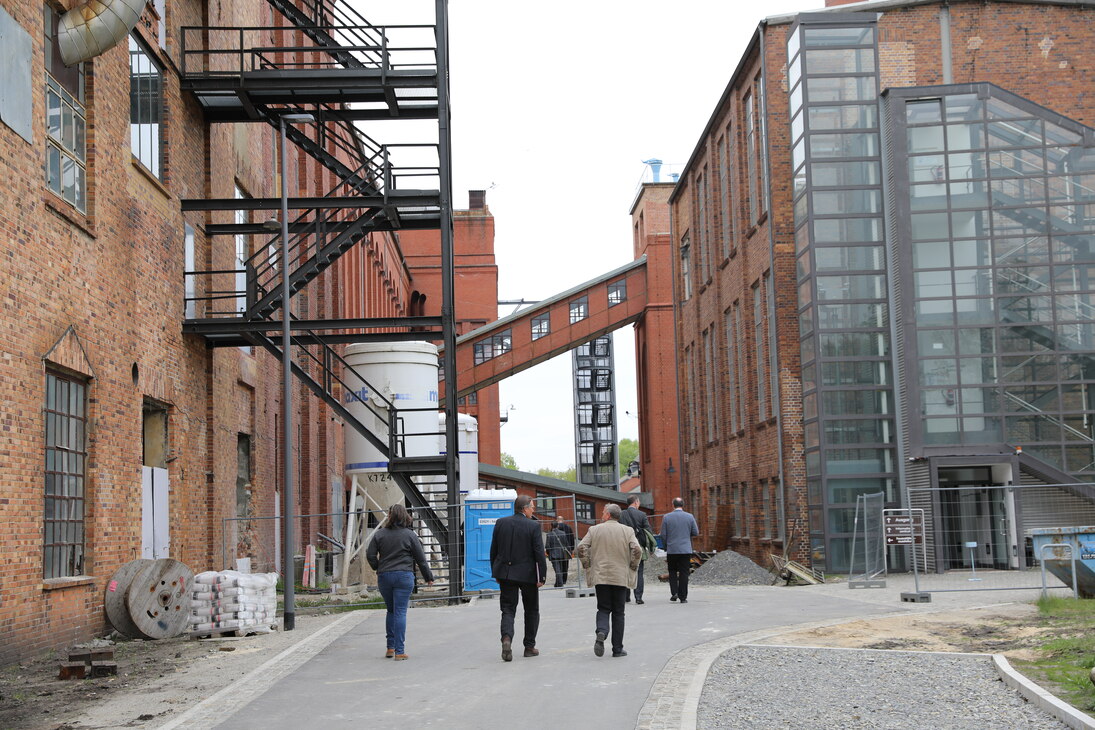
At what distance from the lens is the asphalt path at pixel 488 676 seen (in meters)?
8.66

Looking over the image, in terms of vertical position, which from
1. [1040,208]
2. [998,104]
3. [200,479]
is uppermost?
[998,104]

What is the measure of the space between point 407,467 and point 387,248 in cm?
3374

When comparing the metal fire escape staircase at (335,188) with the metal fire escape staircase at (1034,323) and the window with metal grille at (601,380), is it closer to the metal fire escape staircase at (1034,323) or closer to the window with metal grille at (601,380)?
the metal fire escape staircase at (1034,323)

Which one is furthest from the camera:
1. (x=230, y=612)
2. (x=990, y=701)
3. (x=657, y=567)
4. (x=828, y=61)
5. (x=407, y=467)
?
(x=657, y=567)

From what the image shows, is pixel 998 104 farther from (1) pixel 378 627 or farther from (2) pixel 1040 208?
(1) pixel 378 627

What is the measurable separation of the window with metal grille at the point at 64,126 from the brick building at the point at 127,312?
32 mm

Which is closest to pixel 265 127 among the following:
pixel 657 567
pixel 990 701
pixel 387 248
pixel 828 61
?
pixel 828 61

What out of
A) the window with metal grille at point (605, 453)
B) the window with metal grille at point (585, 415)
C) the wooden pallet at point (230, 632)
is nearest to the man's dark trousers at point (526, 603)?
the wooden pallet at point (230, 632)

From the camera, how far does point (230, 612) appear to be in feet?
48.9

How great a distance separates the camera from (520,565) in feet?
39.2

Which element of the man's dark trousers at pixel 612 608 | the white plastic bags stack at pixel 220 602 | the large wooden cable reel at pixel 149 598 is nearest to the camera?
the man's dark trousers at pixel 612 608

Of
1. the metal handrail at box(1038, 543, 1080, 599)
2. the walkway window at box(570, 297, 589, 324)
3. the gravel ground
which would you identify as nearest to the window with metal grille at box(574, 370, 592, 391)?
the walkway window at box(570, 297, 589, 324)

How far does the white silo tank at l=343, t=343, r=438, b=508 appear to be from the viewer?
85.4 ft

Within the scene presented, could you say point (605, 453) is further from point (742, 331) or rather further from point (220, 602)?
point (220, 602)
